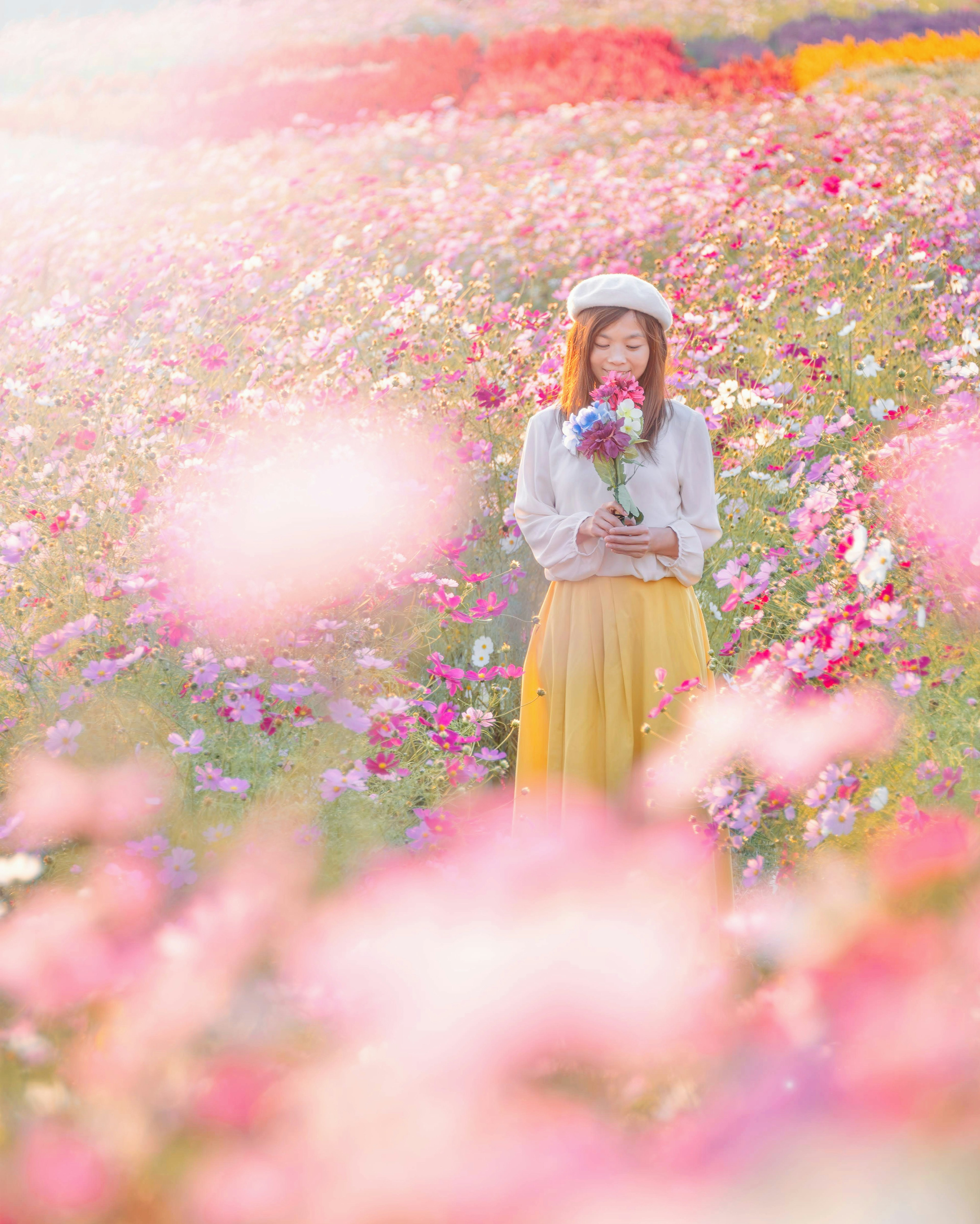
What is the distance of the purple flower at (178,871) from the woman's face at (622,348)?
1.43m

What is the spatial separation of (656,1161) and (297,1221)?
28 centimetres

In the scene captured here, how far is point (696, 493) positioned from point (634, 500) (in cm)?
15

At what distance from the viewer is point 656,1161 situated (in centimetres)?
78

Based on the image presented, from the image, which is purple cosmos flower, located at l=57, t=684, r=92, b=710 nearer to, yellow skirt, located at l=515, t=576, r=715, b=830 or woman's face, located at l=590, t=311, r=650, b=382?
yellow skirt, located at l=515, t=576, r=715, b=830

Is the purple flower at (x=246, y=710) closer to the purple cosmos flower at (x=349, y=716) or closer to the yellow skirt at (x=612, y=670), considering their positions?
the purple cosmos flower at (x=349, y=716)

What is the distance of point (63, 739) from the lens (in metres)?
2.38

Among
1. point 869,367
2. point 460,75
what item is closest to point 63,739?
point 869,367

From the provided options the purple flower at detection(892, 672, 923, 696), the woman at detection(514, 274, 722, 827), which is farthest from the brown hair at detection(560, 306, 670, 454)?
the purple flower at detection(892, 672, 923, 696)

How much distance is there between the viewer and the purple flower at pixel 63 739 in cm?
233

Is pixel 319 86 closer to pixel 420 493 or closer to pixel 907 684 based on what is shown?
pixel 420 493

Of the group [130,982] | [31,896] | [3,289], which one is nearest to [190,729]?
[31,896]

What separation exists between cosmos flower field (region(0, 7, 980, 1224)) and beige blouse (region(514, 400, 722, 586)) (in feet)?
1.07

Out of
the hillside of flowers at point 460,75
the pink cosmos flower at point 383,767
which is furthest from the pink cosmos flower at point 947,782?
the hillside of flowers at point 460,75

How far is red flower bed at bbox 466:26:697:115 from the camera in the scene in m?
12.2
